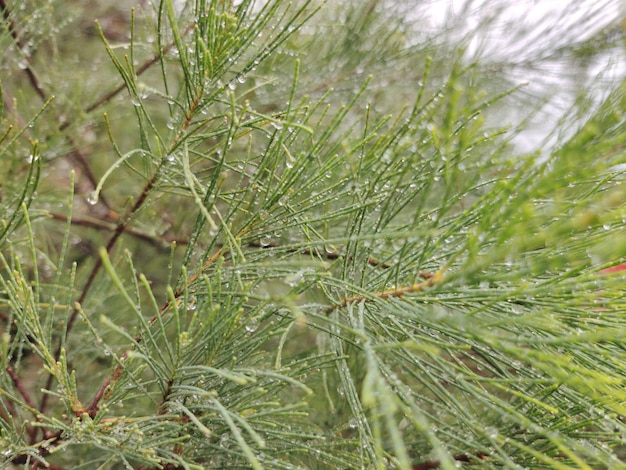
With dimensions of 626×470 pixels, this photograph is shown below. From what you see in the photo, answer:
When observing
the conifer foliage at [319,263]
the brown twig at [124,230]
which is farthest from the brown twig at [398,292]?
the brown twig at [124,230]

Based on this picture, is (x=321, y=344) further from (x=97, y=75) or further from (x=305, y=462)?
(x=97, y=75)

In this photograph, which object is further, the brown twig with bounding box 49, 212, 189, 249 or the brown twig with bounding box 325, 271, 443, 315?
the brown twig with bounding box 49, 212, 189, 249

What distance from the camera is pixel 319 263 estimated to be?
1.31 feet

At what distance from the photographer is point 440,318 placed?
417 mm

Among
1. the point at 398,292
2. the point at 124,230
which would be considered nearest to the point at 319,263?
the point at 398,292

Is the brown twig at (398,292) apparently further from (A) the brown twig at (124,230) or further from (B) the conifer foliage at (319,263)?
(A) the brown twig at (124,230)

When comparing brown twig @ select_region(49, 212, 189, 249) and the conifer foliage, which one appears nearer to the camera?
the conifer foliage

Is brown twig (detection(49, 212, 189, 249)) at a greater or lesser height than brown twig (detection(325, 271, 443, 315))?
lesser

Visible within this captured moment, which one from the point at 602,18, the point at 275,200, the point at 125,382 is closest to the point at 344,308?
the point at 275,200

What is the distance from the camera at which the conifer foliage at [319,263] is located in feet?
Result: 1.40

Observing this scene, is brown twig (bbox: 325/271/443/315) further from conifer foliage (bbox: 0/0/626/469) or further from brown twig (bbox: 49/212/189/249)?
brown twig (bbox: 49/212/189/249)

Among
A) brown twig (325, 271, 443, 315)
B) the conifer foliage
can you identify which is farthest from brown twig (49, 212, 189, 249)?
brown twig (325, 271, 443, 315)

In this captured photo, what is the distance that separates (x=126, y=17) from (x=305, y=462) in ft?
4.76

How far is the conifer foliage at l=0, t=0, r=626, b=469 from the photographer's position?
43 centimetres
